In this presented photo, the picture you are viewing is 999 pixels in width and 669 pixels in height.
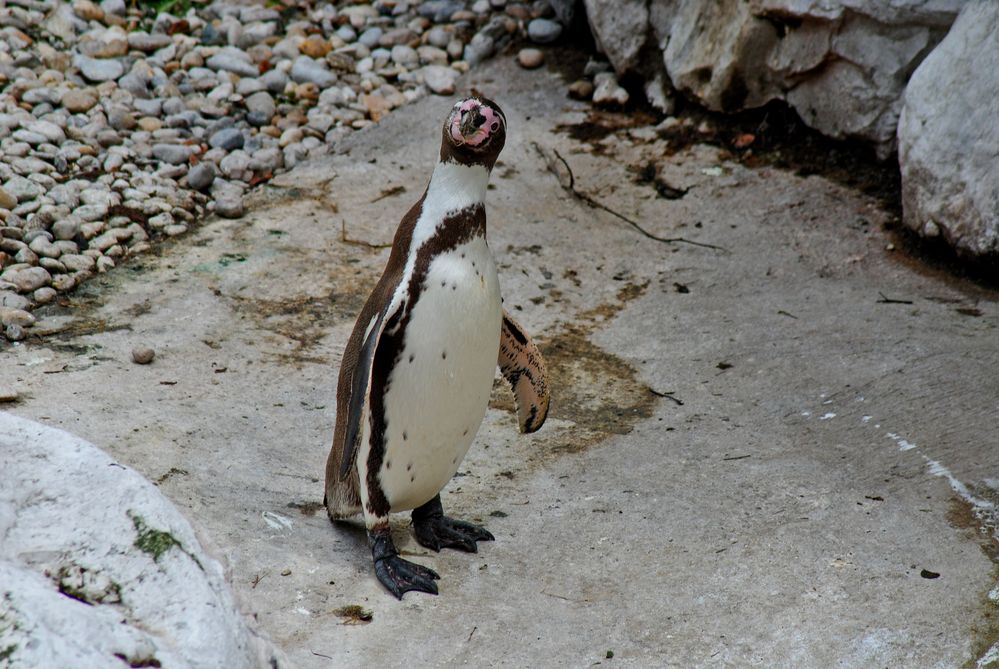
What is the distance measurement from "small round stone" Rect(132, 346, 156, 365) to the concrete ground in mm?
57

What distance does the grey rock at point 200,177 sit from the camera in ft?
17.6

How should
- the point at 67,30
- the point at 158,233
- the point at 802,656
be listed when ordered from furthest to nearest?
the point at 67,30 → the point at 158,233 → the point at 802,656

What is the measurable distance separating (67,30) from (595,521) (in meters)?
4.71

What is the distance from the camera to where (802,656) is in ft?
8.16

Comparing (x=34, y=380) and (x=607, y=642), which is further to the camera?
(x=34, y=380)

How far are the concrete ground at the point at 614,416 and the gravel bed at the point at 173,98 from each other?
8.3 inches

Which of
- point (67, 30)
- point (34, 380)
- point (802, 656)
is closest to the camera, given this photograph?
point (802, 656)

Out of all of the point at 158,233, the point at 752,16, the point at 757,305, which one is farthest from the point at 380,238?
the point at 752,16

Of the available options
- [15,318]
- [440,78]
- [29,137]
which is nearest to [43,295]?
[15,318]

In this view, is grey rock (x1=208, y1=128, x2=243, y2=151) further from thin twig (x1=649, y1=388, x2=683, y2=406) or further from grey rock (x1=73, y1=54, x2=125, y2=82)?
thin twig (x1=649, y1=388, x2=683, y2=406)

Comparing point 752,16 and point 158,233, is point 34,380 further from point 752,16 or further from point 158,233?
point 752,16

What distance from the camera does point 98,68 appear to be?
20.0 feet

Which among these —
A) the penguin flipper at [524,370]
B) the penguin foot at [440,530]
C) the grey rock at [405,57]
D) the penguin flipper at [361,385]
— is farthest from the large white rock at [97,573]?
the grey rock at [405,57]

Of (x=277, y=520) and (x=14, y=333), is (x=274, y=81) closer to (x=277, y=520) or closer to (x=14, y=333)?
(x=14, y=333)
